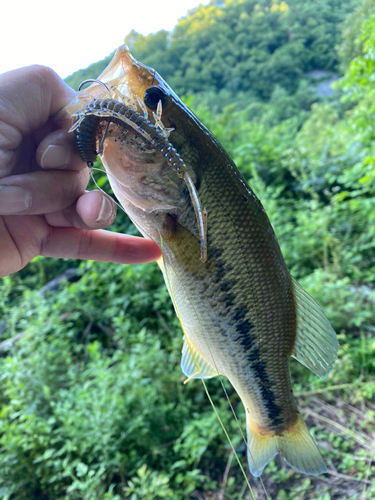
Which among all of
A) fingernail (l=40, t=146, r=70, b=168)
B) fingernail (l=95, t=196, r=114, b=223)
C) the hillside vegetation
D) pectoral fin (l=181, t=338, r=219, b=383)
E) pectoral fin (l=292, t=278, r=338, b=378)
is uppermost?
fingernail (l=40, t=146, r=70, b=168)

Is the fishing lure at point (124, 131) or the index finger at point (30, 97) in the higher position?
the index finger at point (30, 97)

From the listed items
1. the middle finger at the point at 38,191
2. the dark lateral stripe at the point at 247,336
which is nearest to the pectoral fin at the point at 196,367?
the dark lateral stripe at the point at 247,336

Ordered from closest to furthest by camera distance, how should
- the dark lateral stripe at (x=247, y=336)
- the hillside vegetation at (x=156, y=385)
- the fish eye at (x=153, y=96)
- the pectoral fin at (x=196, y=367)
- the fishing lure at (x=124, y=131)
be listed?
the fishing lure at (x=124, y=131)
the fish eye at (x=153, y=96)
the dark lateral stripe at (x=247, y=336)
the pectoral fin at (x=196, y=367)
the hillside vegetation at (x=156, y=385)

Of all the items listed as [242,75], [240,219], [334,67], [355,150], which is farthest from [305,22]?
[240,219]

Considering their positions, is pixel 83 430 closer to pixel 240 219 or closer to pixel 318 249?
pixel 240 219

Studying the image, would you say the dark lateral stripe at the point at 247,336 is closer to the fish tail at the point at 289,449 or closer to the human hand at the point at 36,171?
the fish tail at the point at 289,449

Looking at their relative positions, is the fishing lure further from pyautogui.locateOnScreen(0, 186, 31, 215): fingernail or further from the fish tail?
the fish tail

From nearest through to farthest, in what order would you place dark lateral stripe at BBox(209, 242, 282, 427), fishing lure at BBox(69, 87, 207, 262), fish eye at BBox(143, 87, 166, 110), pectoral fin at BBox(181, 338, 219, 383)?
1. fishing lure at BBox(69, 87, 207, 262)
2. fish eye at BBox(143, 87, 166, 110)
3. dark lateral stripe at BBox(209, 242, 282, 427)
4. pectoral fin at BBox(181, 338, 219, 383)

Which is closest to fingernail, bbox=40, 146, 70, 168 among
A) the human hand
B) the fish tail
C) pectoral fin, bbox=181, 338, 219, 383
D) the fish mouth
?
the human hand
